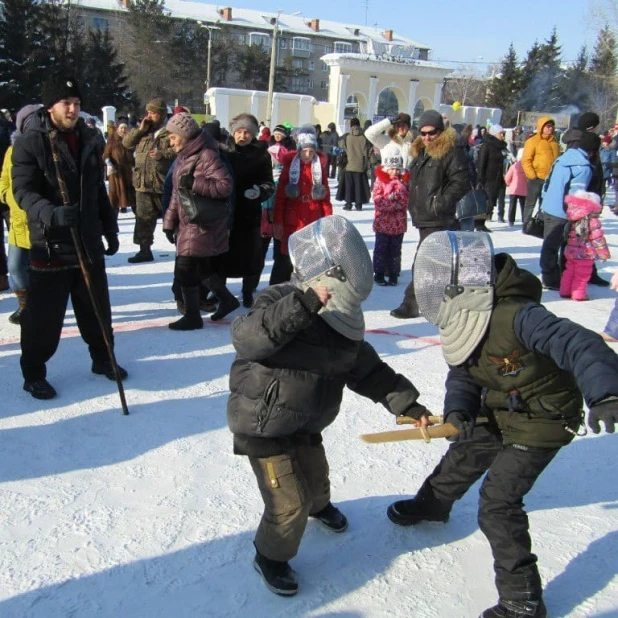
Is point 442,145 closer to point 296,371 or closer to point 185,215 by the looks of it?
point 185,215

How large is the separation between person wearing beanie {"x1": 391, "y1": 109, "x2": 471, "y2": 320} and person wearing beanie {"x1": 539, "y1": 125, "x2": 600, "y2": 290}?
5.35 feet

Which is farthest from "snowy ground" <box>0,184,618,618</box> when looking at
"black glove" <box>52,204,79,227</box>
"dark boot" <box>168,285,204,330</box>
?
"black glove" <box>52,204,79,227</box>

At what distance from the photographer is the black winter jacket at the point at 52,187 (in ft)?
11.4

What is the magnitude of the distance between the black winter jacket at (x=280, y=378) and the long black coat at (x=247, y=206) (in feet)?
10.5

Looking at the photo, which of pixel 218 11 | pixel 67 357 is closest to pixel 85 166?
pixel 67 357

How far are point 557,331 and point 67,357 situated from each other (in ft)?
11.7

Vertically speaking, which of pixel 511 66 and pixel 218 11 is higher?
pixel 218 11

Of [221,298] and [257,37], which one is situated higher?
[257,37]

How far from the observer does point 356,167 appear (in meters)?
12.2

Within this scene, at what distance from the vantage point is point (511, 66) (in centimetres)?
5562

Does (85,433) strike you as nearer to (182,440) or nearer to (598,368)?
(182,440)

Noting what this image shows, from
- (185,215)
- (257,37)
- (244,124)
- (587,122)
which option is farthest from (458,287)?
(257,37)

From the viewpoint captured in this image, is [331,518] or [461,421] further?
[331,518]

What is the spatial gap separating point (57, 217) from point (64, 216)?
4 cm
